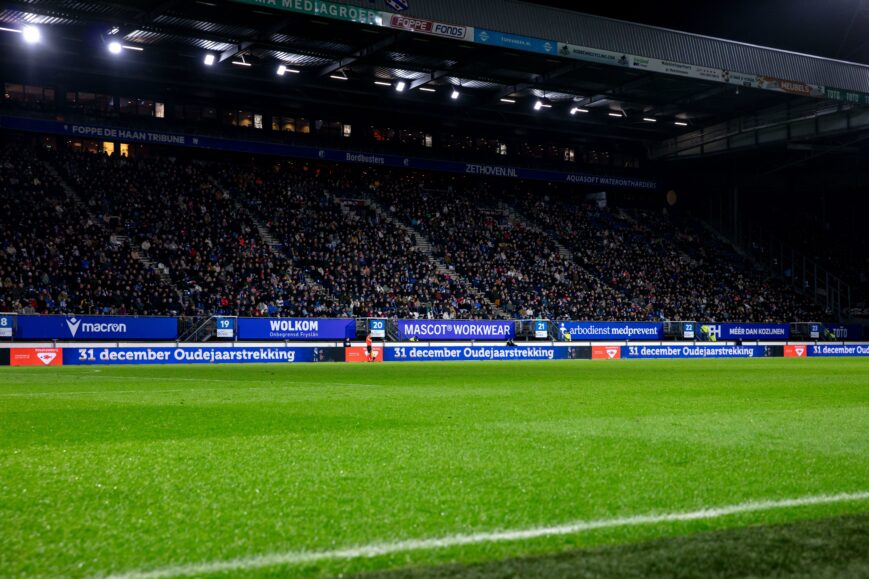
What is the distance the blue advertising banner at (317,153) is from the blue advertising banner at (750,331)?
1539cm

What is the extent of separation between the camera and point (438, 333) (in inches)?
1702

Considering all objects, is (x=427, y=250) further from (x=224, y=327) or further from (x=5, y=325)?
(x=5, y=325)

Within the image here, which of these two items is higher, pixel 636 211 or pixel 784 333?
pixel 636 211

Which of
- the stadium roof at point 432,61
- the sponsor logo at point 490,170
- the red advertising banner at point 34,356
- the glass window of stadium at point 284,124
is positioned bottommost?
the red advertising banner at point 34,356

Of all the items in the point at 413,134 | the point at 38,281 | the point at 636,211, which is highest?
the point at 413,134

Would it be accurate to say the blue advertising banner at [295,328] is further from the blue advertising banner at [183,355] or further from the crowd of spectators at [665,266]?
the crowd of spectators at [665,266]

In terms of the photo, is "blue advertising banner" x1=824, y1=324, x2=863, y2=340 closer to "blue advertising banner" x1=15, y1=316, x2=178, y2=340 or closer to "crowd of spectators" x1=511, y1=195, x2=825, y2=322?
"crowd of spectators" x1=511, y1=195, x2=825, y2=322

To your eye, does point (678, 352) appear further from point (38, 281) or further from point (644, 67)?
point (38, 281)

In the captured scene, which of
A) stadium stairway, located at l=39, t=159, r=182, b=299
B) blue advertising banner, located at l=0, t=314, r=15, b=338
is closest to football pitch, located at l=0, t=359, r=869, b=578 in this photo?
blue advertising banner, located at l=0, t=314, r=15, b=338

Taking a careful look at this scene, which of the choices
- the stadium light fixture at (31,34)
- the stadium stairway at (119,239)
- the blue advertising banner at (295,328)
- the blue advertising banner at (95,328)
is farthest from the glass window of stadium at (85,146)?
the blue advertising banner at (295,328)

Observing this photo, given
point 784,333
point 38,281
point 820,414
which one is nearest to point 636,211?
point 784,333

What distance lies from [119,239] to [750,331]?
1472 inches

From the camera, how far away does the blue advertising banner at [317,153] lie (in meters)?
45.1

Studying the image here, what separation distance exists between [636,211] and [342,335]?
31.0m
